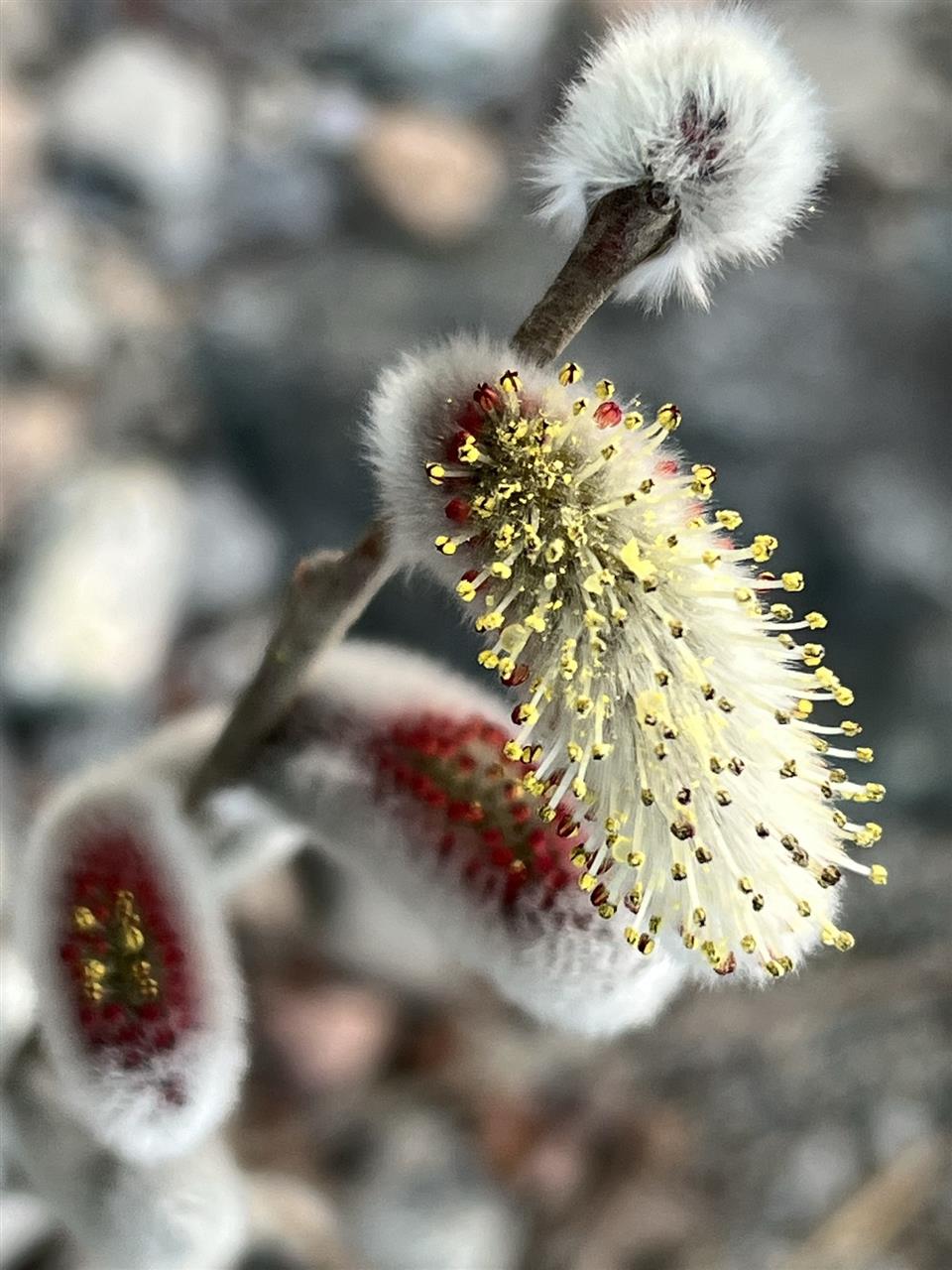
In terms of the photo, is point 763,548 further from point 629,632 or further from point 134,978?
point 134,978

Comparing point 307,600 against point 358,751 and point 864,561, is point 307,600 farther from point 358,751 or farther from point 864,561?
point 864,561

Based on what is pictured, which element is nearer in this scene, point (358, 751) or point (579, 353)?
point (358, 751)

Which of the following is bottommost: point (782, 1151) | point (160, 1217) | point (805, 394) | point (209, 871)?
point (160, 1217)

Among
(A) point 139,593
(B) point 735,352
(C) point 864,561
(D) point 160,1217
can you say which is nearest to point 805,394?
(B) point 735,352

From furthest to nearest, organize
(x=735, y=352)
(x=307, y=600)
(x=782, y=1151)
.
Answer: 1. (x=735, y=352)
2. (x=782, y=1151)
3. (x=307, y=600)

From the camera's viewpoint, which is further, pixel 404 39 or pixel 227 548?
pixel 404 39

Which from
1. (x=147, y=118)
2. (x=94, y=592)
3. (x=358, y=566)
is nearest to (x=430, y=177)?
(x=147, y=118)

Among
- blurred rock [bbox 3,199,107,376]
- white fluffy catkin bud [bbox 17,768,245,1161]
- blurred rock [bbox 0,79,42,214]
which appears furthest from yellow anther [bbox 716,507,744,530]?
blurred rock [bbox 0,79,42,214]
